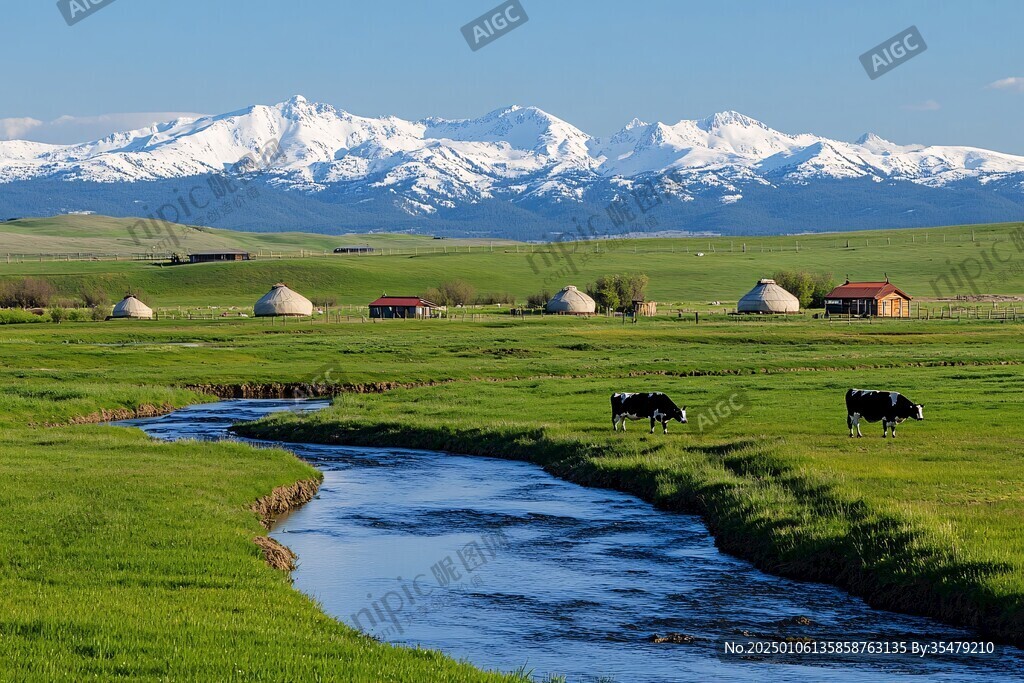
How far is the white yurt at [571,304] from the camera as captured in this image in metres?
150

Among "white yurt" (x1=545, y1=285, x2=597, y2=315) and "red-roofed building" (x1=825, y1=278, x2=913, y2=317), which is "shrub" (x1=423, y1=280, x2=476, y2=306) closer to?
"white yurt" (x1=545, y1=285, x2=597, y2=315)

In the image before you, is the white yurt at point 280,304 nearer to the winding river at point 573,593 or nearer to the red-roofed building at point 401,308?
the red-roofed building at point 401,308

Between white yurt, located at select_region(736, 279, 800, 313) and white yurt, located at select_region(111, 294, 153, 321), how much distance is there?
70258mm

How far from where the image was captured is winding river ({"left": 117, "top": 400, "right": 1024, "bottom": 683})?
20.2 metres

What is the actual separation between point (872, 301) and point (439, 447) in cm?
10860

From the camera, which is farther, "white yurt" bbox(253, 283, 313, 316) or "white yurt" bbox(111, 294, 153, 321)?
"white yurt" bbox(253, 283, 313, 316)

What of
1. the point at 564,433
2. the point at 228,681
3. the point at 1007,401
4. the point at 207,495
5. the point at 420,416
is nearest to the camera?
the point at 228,681

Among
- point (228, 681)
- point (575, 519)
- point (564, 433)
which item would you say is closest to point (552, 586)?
point (575, 519)

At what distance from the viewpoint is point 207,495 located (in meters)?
32.0

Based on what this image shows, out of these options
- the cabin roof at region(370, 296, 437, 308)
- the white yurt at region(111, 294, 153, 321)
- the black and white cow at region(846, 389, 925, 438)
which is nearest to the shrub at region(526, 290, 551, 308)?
the cabin roof at region(370, 296, 437, 308)

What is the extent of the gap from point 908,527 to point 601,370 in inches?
1895

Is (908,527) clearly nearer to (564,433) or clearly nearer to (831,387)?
(564,433)

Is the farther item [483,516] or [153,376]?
[153,376]

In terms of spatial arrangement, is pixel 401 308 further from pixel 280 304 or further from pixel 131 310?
pixel 131 310
